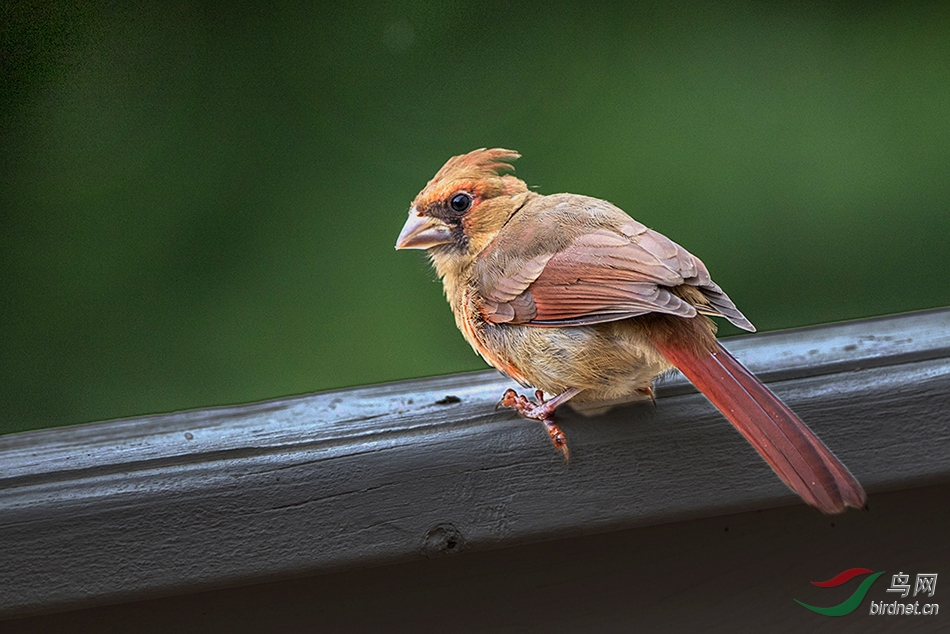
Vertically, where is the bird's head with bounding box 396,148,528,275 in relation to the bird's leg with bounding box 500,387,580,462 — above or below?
above

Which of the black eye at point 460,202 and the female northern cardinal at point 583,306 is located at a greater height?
the black eye at point 460,202

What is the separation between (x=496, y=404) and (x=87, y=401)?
5.68 feet

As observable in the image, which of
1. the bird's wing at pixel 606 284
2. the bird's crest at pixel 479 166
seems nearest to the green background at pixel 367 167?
the bird's crest at pixel 479 166

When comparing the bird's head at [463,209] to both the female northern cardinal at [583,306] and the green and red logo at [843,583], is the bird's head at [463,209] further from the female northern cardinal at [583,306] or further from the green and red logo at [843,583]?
the green and red logo at [843,583]

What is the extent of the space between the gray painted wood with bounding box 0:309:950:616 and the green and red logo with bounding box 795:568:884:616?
111mm

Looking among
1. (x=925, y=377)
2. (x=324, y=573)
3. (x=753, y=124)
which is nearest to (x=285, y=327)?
(x=753, y=124)

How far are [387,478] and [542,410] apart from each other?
9.7 inches

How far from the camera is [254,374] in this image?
9.49ft

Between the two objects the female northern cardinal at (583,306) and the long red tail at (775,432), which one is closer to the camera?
the long red tail at (775,432)

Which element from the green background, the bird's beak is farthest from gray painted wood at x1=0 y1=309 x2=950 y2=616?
the green background

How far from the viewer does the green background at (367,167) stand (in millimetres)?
2869

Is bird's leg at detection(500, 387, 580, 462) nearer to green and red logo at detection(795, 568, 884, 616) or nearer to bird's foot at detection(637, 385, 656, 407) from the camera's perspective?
bird's foot at detection(637, 385, 656, 407)

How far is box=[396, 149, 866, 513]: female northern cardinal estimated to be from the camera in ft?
4.27

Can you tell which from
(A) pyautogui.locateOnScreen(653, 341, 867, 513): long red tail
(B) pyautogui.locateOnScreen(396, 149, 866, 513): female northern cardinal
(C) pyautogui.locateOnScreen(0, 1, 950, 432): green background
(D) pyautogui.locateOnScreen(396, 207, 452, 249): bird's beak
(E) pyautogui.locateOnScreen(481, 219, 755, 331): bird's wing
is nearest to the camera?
(A) pyautogui.locateOnScreen(653, 341, 867, 513): long red tail
